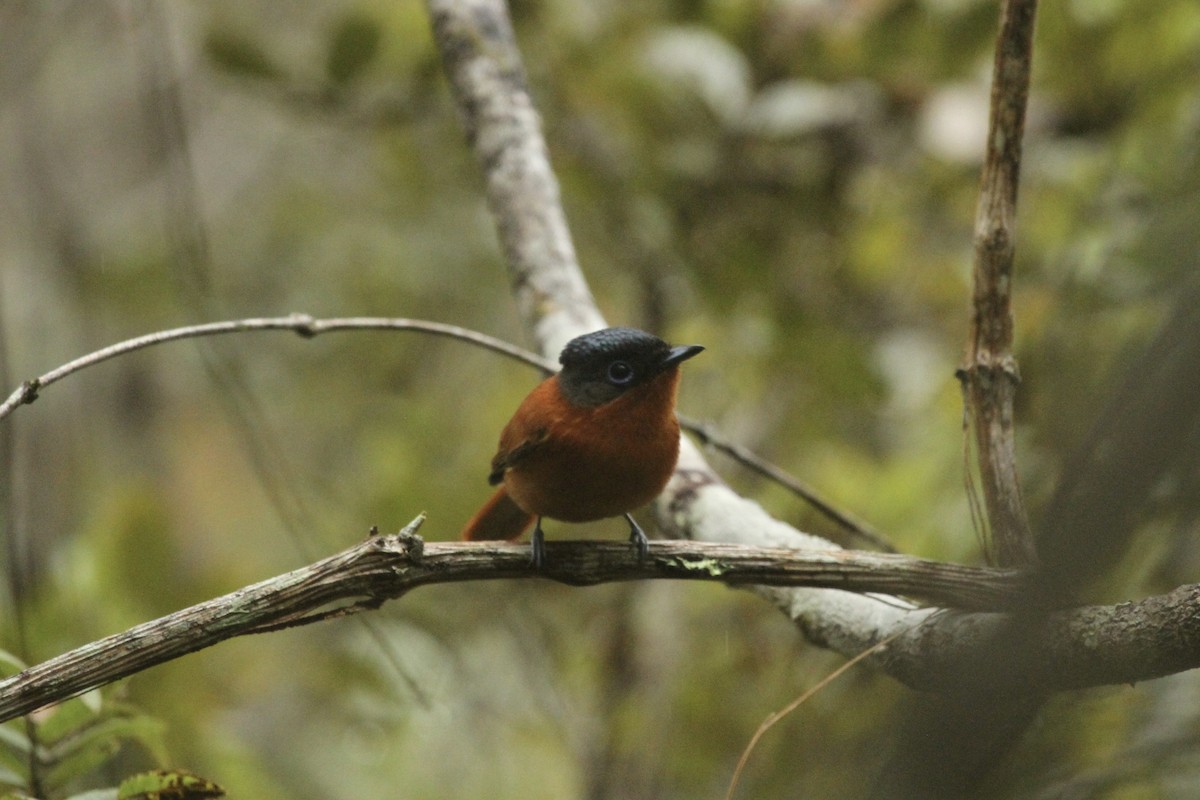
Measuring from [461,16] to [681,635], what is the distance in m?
2.39

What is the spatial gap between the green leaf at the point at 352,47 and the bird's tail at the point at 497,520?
182 cm

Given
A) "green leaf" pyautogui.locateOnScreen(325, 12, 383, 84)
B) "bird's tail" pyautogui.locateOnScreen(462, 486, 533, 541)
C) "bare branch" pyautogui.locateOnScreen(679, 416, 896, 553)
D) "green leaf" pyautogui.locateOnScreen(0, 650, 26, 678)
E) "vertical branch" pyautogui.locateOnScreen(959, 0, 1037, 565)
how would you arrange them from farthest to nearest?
"green leaf" pyautogui.locateOnScreen(325, 12, 383, 84)
"bird's tail" pyautogui.locateOnScreen(462, 486, 533, 541)
"bare branch" pyautogui.locateOnScreen(679, 416, 896, 553)
"vertical branch" pyautogui.locateOnScreen(959, 0, 1037, 565)
"green leaf" pyautogui.locateOnScreen(0, 650, 26, 678)

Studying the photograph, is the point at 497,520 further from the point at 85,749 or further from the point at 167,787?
the point at 167,787

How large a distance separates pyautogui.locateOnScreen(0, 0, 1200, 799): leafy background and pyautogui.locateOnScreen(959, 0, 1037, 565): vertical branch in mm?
344

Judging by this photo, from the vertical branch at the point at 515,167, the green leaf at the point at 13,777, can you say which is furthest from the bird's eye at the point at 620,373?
the green leaf at the point at 13,777

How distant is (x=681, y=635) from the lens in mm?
4262

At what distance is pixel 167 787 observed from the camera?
1580 mm

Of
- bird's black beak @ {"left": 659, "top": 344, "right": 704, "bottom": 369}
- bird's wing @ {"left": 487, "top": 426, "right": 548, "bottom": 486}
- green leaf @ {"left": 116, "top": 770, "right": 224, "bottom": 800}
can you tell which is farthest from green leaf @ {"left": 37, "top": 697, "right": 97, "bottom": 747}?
bird's black beak @ {"left": 659, "top": 344, "right": 704, "bottom": 369}

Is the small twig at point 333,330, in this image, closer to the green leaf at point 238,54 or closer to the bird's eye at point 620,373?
the bird's eye at point 620,373

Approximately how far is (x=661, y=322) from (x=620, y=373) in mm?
1909

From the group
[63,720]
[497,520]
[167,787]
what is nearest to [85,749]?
[63,720]

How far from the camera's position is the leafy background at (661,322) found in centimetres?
333

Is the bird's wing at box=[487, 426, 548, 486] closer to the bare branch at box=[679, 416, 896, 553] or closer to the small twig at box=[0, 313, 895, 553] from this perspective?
the small twig at box=[0, 313, 895, 553]

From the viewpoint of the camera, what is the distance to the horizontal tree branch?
4.62 feet
